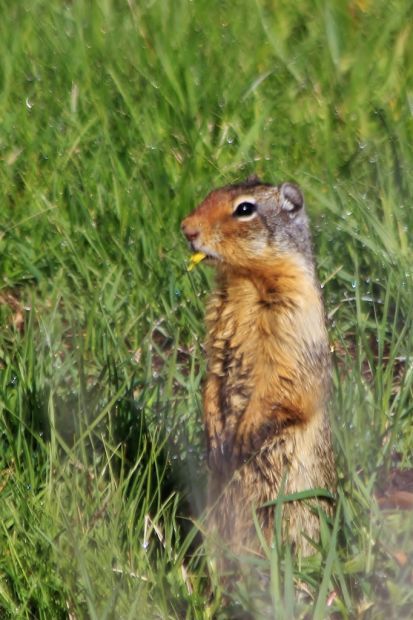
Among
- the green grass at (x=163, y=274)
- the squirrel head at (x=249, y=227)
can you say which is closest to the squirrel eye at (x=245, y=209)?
the squirrel head at (x=249, y=227)

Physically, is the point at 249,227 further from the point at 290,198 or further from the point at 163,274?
the point at 163,274

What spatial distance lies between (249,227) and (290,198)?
19 centimetres

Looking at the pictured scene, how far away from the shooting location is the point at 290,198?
152 inches

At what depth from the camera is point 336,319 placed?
468cm

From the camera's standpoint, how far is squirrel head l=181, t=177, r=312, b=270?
12.1 ft

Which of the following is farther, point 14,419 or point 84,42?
point 84,42

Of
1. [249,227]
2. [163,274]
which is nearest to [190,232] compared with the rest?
[249,227]

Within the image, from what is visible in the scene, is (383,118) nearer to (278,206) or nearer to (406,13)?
(406,13)

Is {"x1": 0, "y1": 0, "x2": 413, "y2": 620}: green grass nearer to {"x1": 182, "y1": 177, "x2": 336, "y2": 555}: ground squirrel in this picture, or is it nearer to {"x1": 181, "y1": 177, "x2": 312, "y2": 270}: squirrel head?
{"x1": 182, "y1": 177, "x2": 336, "y2": 555}: ground squirrel

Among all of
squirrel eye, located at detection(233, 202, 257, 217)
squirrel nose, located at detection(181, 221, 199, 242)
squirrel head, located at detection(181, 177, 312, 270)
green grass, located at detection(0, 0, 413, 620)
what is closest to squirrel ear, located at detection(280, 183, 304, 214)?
squirrel head, located at detection(181, 177, 312, 270)

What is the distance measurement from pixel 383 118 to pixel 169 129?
2.71ft

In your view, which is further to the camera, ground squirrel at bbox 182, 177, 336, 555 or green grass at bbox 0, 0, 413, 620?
ground squirrel at bbox 182, 177, 336, 555

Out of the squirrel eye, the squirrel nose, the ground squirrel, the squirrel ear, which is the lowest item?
the ground squirrel

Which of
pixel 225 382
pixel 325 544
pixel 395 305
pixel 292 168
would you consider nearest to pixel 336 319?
pixel 395 305
